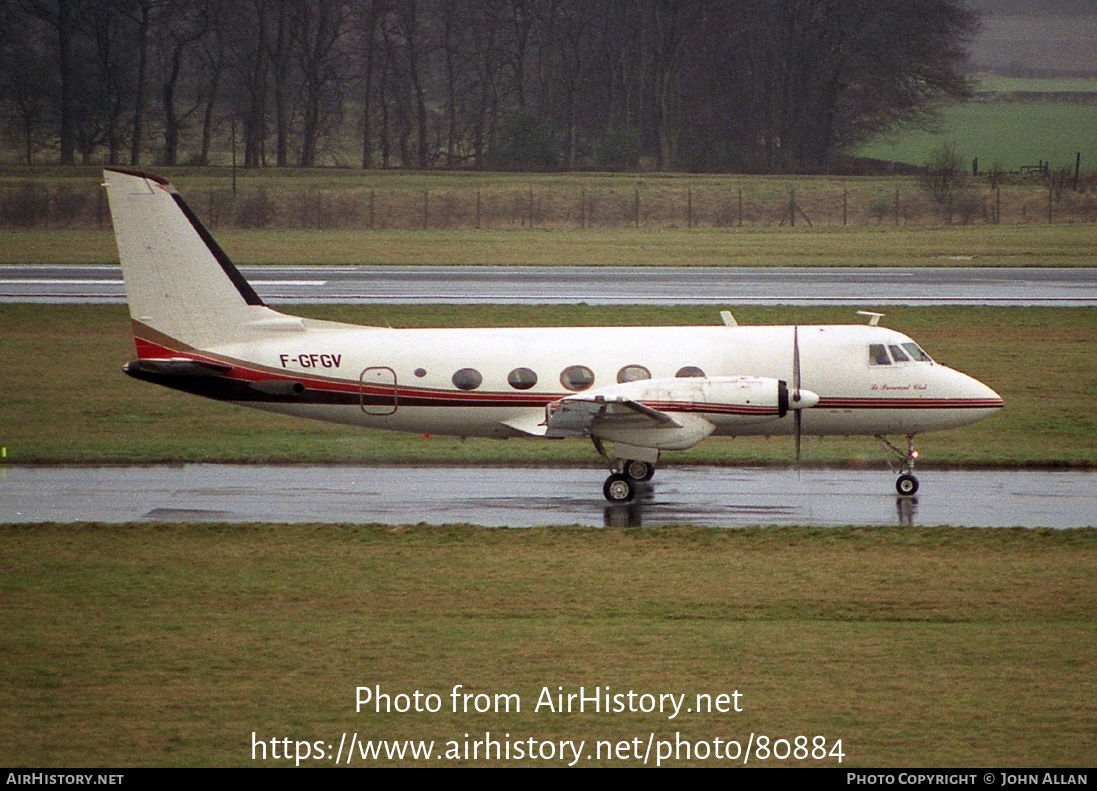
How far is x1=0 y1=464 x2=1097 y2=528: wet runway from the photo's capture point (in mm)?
22141

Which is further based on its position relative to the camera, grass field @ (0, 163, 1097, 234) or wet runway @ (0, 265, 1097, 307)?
grass field @ (0, 163, 1097, 234)

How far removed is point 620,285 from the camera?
54.3 metres

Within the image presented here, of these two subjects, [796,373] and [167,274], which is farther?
[167,274]

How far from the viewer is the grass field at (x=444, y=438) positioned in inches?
1086

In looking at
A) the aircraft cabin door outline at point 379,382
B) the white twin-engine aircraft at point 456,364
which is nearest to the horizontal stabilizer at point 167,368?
the white twin-engine aircraft at point 456,364

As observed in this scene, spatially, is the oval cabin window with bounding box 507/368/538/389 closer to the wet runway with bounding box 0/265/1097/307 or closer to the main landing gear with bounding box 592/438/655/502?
the main landing gear with bounding box 592/438/655/502

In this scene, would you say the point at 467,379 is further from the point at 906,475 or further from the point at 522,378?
the point at 906,475

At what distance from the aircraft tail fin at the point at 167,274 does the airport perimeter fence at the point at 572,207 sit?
191 feet

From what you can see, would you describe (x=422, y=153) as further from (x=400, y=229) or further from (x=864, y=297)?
(x=864, y=297)

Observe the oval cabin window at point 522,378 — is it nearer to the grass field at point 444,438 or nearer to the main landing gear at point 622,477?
the main landing gear at point 622,477

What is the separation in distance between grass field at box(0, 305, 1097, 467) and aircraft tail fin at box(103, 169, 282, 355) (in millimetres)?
3535

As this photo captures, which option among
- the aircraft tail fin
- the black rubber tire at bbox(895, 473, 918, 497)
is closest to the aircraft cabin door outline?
the aircraft tail fin

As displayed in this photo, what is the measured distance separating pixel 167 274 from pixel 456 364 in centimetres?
577

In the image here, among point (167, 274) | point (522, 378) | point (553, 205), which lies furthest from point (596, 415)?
point (553, 205)
